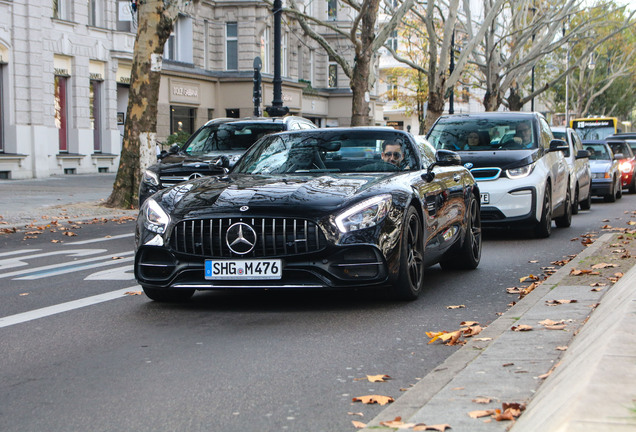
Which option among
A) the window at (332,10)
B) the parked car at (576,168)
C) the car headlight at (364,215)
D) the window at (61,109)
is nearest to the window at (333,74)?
the window at (332,10)

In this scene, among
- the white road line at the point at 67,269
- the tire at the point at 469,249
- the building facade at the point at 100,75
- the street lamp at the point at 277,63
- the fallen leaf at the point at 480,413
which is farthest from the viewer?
the building facade at the point at 100,75

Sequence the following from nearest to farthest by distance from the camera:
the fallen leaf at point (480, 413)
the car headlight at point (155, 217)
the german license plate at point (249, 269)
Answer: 1. the fallen leaf at point (480, 413)
2. the german license plate at point (249, 269)
3. the car headlight at point (155, 217)

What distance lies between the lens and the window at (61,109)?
34875 mm

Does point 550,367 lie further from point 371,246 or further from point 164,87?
point 164,87

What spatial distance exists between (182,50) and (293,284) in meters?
37.5

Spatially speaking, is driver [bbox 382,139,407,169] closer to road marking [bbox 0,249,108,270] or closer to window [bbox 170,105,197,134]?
road marking [bbox 0,249,108,270]

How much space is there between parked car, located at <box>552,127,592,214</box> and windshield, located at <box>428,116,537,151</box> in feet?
9.17

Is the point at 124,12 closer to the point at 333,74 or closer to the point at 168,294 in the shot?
the point at 333,74

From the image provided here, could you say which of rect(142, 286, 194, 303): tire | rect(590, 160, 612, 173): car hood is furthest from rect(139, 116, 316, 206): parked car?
rect(590, 160, 612, 173): car hood

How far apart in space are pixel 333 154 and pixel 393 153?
52 cm

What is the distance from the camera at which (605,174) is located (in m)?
25.5

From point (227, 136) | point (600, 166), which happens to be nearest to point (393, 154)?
point (227, 136)

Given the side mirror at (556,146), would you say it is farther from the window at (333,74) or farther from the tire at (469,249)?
the window at (333,74)

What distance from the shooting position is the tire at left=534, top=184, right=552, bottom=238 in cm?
1401
